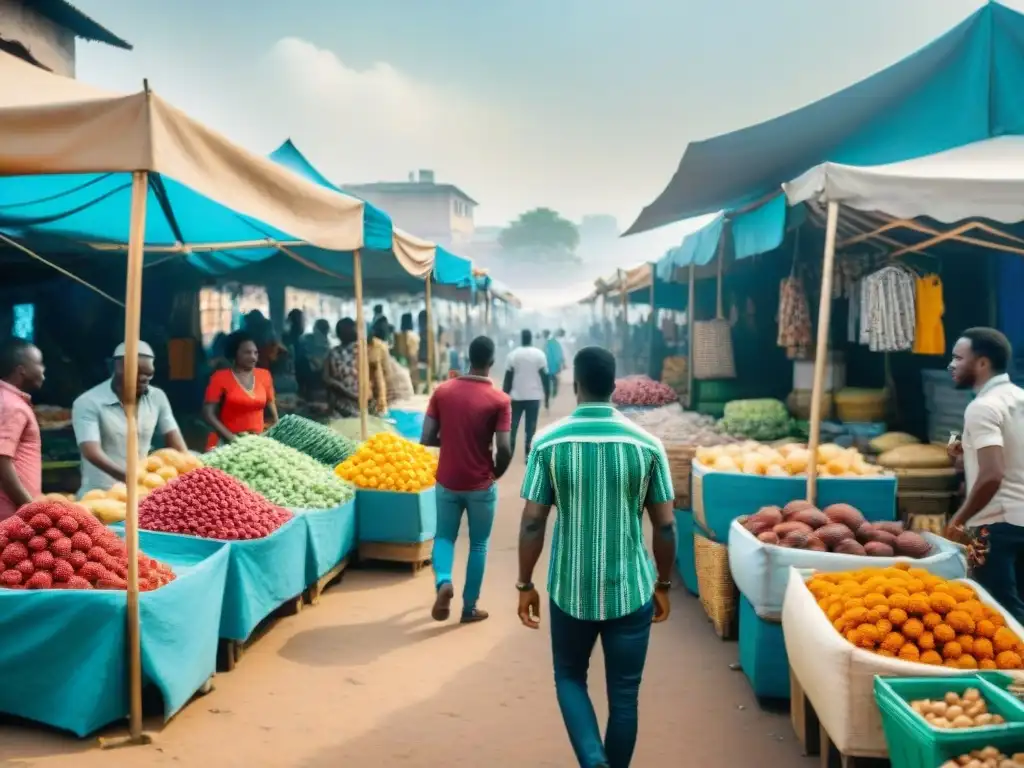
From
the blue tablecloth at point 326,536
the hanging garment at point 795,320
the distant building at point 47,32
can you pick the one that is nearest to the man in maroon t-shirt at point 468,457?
the blue tablecloth at point 326,536

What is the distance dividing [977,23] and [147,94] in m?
7.40

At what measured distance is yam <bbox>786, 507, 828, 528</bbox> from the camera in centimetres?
463

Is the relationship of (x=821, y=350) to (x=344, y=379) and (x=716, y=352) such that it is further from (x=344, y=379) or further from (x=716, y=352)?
(x=344, y=379)

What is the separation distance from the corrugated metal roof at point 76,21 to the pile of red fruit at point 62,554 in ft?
42.2

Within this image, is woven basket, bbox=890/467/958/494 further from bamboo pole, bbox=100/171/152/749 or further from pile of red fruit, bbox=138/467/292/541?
bamboo pole, bbox=100/171/152/749

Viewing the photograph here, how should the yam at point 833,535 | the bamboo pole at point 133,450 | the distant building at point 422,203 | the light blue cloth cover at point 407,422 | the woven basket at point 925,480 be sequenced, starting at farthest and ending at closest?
1. the distant building at point 422,203
2. the light blue cloth cover at point 407,422
3. the woven basket at point 925,480
4. the yam at point 833,535
5. the bamboo pole at point 133,450

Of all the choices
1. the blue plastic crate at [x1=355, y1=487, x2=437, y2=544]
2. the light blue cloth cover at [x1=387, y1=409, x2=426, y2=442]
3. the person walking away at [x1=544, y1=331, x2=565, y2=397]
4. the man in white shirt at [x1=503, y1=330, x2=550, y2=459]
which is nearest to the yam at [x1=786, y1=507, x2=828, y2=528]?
the blue plastic crate at [x1=355, y1=487, x2=437, y2=544]

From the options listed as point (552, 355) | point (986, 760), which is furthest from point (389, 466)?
point (552, 355)

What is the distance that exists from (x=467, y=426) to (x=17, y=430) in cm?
261

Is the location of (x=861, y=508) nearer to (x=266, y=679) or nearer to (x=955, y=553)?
(x=955, y=553)

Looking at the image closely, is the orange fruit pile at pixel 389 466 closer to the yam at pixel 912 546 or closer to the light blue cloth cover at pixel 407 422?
the light blue cloth cover at pixel 407 422

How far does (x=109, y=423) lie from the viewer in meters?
5.34

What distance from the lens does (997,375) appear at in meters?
4.21

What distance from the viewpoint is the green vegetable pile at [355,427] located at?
336 inches
